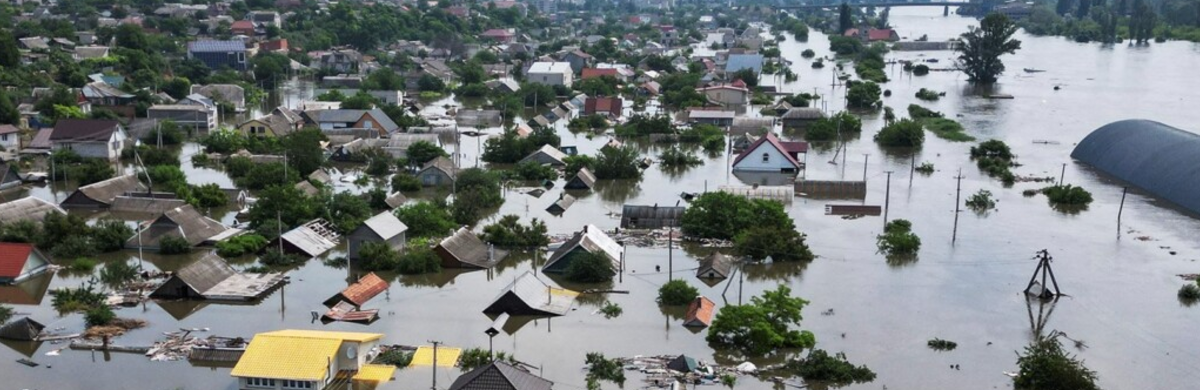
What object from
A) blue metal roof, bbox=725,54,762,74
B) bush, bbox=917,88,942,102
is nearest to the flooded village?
bush, bbox=917,88,942,102

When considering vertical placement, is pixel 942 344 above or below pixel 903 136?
below

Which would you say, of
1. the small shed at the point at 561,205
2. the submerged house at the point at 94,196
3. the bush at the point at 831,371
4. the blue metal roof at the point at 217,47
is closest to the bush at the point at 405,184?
the small shed at the point at 561,205

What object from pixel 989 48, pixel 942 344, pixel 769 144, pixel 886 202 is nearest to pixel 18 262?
pixel 942 344

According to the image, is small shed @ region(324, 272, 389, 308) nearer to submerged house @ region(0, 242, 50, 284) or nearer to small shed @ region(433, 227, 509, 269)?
small shed @ region(433, 227, 509, 269)

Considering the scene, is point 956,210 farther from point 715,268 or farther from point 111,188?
point 111,188

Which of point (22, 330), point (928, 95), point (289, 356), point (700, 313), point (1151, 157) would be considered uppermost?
point (1151, 157)

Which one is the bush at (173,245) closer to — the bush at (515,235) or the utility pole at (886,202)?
the bush at (515,235)
